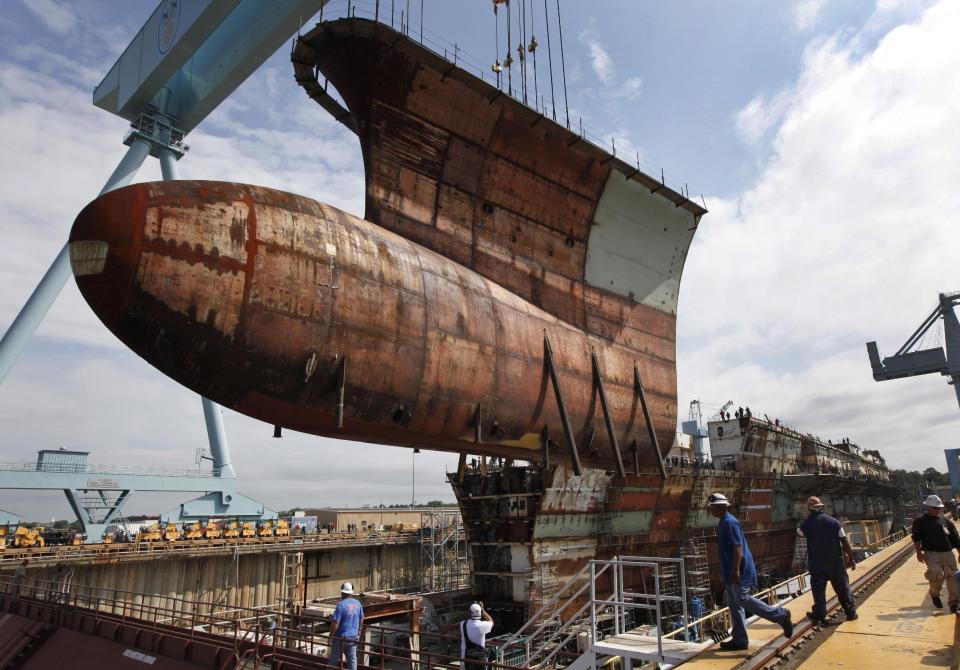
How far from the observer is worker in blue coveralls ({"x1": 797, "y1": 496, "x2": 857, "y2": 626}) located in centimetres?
605

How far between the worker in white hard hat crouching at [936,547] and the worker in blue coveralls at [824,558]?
1.24m

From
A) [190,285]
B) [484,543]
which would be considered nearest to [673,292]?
[484,543]

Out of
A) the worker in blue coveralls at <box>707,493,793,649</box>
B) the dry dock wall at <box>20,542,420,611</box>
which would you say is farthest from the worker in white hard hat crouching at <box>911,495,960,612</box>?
the dry dock wall at <box>20,542,420,611</box>

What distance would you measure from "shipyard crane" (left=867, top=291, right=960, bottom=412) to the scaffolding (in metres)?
43.4

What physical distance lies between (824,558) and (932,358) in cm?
5971

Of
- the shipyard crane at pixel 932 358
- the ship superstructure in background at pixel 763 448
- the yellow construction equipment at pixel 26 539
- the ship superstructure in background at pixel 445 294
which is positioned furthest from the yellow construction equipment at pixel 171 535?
the shipyard crane at pixel 932 358

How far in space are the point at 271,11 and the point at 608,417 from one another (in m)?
26.5

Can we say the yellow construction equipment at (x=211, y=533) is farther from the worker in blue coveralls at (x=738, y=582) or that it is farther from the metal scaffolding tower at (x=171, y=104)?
the worker in blue coveralls at (x=738, y=582)

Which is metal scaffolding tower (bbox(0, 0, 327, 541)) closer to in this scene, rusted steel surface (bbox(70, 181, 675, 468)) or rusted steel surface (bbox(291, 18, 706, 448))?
rusted steel surface (bbox(291, 18, 706, 448))

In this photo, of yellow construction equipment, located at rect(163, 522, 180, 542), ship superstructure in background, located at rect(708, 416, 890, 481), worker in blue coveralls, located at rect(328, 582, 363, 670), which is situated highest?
ship superstructure in background, located at rect(708, 416, 890, 481)

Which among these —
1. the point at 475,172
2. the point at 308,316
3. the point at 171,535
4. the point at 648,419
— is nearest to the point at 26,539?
the point at 171,535

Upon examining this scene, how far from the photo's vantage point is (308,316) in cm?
852

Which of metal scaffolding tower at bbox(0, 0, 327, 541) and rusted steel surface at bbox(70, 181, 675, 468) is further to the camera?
metal scaffolding tower at bbox(0, 0, 327, 541)

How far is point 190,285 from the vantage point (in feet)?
25.3
